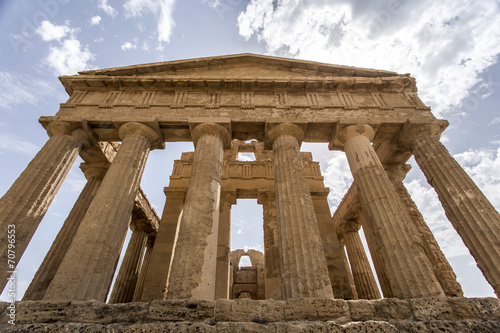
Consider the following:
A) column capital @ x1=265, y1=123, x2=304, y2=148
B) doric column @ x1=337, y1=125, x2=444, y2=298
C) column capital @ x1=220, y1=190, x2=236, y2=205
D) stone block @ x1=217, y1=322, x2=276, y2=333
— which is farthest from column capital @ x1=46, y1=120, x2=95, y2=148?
doric column @ x1=337, y1=125, x2=444, y2=298

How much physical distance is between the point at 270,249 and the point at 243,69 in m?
8.46

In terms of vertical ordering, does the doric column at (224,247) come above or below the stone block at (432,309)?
above

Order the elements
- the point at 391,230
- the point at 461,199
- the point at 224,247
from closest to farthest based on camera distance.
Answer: the point at 391,230 → the point at 461,199 → the point at 224,247

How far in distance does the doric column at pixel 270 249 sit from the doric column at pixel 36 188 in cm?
787

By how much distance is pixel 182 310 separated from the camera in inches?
193

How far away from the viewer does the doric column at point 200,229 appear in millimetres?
5988

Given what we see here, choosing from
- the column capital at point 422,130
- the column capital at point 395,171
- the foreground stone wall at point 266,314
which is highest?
the column capital at point 422,130

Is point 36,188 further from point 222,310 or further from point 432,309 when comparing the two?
point 432,309

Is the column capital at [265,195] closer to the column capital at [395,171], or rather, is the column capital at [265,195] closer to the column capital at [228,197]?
the column capital at [228,197]

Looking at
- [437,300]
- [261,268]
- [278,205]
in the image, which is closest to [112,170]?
[278,205]

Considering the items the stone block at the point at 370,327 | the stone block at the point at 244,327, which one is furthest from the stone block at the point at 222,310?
the stone block at the point at 370,327

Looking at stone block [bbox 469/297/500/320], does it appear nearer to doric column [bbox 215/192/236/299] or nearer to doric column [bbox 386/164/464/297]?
doric column [bbox 386/164/464/297]

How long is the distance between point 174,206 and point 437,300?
11.0 metres

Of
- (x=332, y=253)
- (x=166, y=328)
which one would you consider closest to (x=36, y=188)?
(x=166, y=328)
